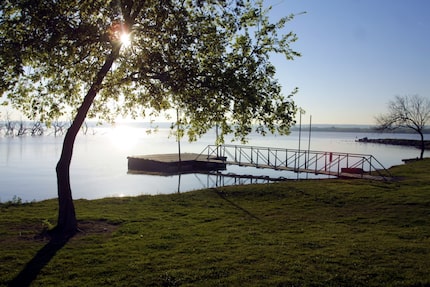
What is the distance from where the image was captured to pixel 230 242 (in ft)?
35.1

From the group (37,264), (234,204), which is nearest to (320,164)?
(234,204)

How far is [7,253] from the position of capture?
9.61m

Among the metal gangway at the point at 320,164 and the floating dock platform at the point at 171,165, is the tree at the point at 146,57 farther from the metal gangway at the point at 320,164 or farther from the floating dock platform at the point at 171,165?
the floating dock platform at the point at 171,165

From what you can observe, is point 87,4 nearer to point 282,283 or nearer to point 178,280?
point 178,280

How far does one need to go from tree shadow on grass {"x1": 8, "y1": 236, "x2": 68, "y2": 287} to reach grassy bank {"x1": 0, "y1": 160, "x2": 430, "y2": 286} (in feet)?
0.09

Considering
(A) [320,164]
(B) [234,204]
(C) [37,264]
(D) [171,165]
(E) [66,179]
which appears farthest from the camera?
(A) [320,164]

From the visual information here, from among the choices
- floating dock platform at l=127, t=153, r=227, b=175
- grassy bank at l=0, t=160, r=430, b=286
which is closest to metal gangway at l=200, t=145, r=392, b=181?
floating dock platform at l=127, t=153, r=227, b=175

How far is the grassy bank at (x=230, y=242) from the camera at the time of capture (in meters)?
8.02

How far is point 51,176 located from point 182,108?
2918cm

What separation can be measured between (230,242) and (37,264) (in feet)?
16.4

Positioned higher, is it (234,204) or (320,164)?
(234,204)

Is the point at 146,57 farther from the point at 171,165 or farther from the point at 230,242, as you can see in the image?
the point at 171,165

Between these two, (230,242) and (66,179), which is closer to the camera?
(230,242)

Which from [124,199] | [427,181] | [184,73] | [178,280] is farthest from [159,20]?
[427,181]
